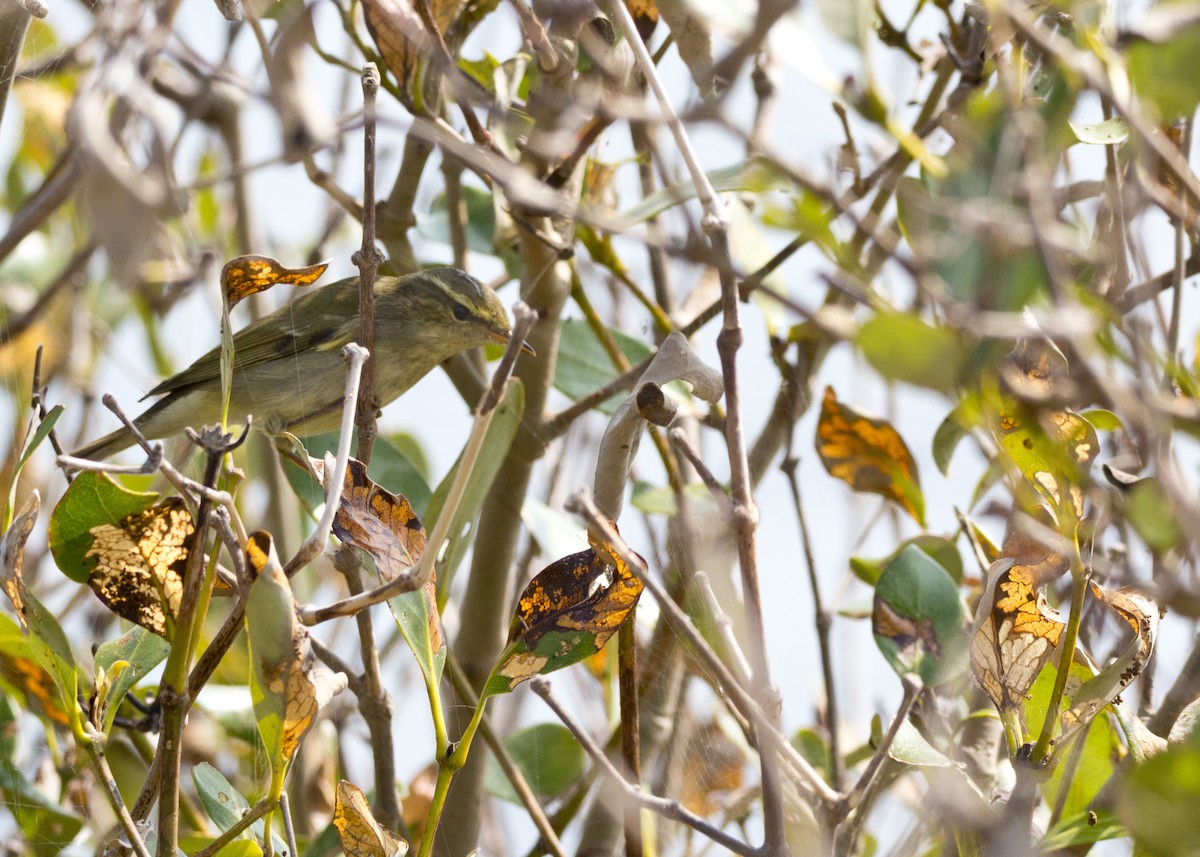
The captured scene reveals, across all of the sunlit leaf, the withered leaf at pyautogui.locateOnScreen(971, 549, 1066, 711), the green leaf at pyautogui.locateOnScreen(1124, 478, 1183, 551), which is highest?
the sunlit leaf

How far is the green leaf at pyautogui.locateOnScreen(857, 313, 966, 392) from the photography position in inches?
33.9

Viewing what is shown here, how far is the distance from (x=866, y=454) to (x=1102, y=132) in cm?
72

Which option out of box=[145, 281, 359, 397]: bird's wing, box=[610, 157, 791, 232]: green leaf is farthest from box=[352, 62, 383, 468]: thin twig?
box=[145, 281, 359, 397]: bird's wing

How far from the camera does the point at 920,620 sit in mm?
1763

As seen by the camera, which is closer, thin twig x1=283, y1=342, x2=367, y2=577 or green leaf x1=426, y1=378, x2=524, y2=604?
thin twig x1=283, y1=342, x2=367, y2=577

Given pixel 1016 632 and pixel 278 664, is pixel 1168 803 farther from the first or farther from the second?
pixel 278 664

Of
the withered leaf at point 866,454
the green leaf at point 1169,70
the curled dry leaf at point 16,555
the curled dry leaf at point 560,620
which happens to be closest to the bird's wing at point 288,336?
the withered leaf at point 866,454

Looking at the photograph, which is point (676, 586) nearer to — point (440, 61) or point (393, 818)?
point (393, 818)

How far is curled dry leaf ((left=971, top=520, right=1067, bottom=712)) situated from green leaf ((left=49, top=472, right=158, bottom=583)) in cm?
93

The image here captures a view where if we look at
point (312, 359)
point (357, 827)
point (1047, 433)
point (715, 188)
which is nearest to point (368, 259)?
point (715, 188)

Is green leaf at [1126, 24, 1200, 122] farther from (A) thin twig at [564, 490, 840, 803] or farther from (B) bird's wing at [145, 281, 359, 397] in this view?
(B) bird's wing at [145, 281, 359, 397]

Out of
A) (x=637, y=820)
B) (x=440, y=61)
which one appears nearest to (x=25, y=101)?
(x=440, y=61)

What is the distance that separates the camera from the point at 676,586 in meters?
2.29

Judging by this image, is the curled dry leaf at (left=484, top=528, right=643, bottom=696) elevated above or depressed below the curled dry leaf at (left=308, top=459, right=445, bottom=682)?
below
